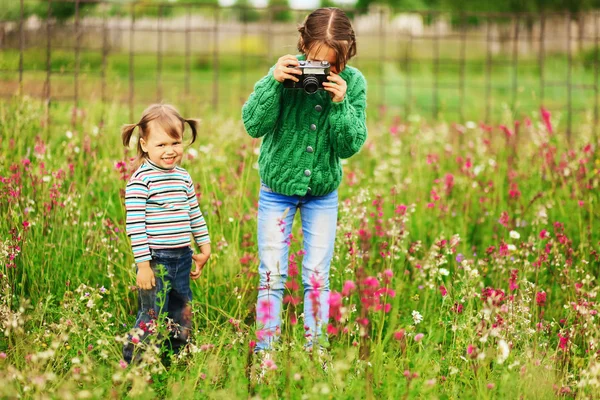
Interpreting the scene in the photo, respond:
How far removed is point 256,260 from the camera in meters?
4.09

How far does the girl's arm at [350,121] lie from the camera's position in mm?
3322

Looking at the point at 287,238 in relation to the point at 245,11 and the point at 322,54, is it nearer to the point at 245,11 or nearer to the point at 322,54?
the point at 322,54

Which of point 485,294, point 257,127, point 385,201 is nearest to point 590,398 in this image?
point 485,294

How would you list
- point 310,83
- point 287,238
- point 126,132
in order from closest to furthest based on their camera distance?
point 310,83, point 287,238, point 126,132

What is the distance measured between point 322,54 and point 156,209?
3.27ft

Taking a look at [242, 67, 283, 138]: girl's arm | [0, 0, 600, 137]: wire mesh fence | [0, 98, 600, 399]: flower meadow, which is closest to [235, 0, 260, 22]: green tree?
[0, 0, 600, 137]: wire mesh fence

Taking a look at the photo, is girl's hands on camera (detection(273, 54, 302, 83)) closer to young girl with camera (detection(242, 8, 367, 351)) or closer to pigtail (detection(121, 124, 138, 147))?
young girl with camera (detection(242, 8, 367, 351))

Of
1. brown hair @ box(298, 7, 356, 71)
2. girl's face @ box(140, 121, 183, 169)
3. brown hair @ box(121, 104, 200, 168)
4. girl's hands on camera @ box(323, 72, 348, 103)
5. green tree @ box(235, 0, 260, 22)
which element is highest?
green tree @ box(235, 0, 260, 22)

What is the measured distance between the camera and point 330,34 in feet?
10.8

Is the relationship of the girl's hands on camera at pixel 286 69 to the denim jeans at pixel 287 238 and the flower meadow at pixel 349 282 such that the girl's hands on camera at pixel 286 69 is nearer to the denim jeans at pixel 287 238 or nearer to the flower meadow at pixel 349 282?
the denim jeans at pixel 287 238

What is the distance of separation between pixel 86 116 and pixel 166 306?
9.41 ft

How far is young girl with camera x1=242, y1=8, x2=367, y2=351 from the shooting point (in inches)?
131

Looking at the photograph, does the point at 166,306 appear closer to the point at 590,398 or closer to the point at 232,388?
the point at 232,388

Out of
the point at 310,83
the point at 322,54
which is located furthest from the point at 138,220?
the point at 322,54
